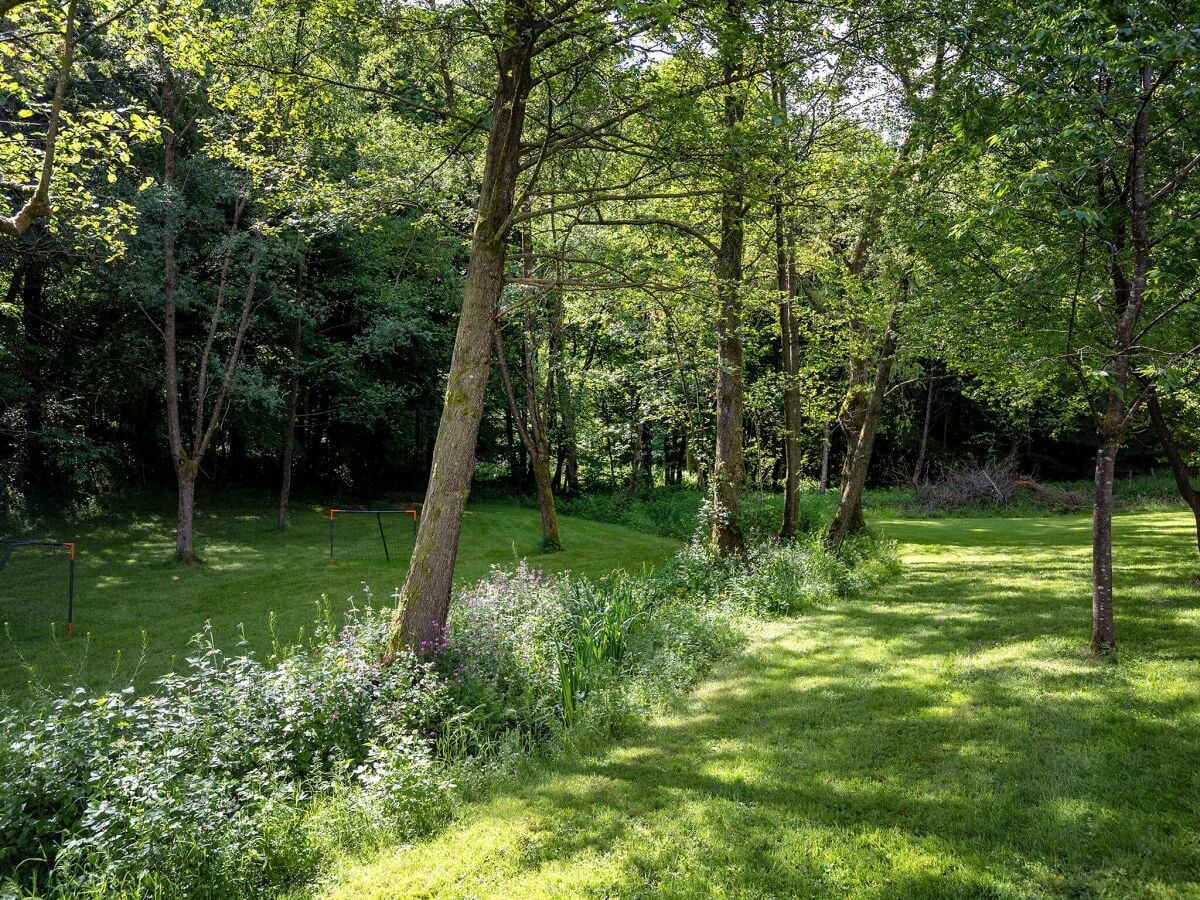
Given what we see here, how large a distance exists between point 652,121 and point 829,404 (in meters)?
8.40

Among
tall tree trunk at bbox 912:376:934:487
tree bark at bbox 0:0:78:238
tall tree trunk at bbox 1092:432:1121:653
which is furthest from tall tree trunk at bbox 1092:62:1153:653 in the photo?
tall tree trunk at bbox 912:376:934:487

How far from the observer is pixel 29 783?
3.89 metres

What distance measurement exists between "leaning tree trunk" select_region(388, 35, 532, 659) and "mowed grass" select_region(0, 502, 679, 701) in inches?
40.2

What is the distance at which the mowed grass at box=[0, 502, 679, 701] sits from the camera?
28.2ft

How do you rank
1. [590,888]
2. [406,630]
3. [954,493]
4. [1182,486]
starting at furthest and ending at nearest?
[954,493], [1182,486], [406,630], [590,888]

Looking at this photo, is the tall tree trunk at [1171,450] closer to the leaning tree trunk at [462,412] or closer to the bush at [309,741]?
the bush at [309,741]

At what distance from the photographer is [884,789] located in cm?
389

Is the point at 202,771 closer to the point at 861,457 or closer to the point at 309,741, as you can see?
the point at 309,741

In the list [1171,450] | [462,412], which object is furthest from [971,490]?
[462,412]

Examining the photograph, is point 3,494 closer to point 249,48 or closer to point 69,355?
point 69,355

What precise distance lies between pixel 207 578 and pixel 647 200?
10.4 meters

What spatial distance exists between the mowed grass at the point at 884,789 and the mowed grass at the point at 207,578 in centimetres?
317

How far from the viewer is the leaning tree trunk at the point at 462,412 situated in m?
6.17

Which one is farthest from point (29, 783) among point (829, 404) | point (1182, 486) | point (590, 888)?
point (829, 404)
